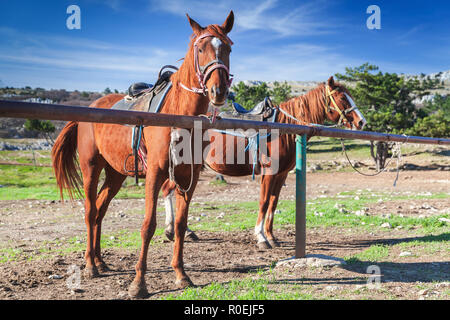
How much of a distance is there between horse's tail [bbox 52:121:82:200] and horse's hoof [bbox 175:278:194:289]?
2365 mm

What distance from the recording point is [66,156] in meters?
5.25

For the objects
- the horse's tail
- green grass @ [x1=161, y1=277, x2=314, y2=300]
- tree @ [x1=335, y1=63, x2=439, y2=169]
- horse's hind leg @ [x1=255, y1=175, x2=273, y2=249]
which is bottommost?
→ green grass @ [x1=161, y1=277, x2=314, y2=300]

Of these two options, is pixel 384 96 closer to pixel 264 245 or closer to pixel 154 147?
pixel 264 245

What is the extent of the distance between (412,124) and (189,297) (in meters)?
27.9

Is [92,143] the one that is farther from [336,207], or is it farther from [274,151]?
[336,207]

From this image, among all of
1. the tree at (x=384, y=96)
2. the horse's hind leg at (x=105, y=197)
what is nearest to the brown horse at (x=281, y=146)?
the horse's hind leg at (x=105, y=197)

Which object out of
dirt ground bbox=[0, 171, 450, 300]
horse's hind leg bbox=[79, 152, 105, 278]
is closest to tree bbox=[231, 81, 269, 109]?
dirt ground bbox=[0, 171, 450, 300]

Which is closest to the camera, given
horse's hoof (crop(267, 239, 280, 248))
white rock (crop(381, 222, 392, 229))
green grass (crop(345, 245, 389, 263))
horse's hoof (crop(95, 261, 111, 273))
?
horse's hoof (crop(95, 261, 111, 273))

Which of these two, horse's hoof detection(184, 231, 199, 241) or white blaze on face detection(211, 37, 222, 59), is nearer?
white blaze on face detection(211, 37, 222, 59)

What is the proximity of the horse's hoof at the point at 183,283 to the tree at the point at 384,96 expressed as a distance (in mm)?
23796

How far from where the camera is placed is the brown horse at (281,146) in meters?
6.04

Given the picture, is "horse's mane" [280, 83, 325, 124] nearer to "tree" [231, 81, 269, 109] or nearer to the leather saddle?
the leather saddle

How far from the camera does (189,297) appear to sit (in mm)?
3215

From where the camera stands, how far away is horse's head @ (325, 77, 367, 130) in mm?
6621
